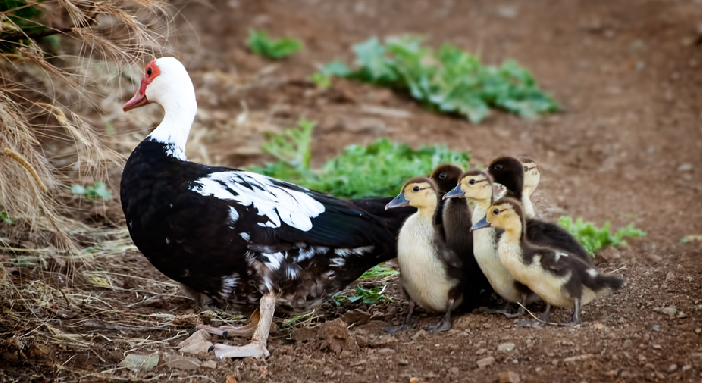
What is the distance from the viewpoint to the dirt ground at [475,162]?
3771 millimetres

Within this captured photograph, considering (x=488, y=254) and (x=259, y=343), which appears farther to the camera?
(x=488, y=254)

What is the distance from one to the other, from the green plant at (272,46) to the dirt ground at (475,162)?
0.59ft

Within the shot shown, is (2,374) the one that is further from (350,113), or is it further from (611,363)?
(350,113)

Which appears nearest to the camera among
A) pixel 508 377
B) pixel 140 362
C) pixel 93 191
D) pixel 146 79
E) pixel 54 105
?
pixel 508 377

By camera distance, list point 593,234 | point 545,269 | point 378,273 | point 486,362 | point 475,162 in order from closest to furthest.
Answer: point 486,362, point 545,269, point 378,273, point 593,234, point 475,162

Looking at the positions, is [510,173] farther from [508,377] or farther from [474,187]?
[508,377]

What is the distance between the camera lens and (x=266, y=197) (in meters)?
4.29

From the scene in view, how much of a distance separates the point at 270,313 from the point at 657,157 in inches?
185

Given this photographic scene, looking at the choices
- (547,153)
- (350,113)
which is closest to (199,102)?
(350,113)

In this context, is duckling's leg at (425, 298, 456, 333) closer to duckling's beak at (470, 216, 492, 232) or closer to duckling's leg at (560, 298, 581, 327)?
duckling's beak at (470, 216, 492, 232)

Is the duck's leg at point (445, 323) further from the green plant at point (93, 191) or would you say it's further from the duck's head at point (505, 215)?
the green plant at point (93, 191)

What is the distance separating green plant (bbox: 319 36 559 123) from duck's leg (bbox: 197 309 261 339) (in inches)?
177

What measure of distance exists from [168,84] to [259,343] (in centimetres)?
149

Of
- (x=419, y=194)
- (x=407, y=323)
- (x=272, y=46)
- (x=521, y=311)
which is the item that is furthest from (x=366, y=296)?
(x=272, y=46)
